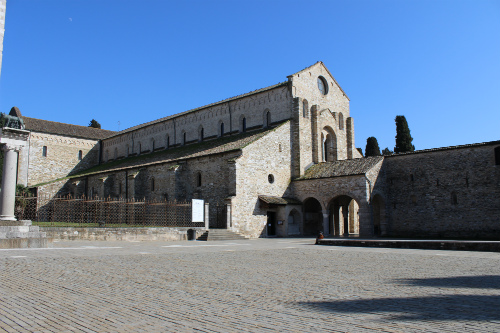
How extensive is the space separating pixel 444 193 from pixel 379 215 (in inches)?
237

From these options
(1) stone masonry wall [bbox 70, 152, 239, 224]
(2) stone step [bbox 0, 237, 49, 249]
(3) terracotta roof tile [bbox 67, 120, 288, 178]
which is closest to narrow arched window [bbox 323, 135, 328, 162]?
(3) terracotta roof tile [bbox 67, 120, 288, 178]

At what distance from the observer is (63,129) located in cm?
5234

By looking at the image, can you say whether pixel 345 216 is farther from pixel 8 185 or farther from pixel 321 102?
pixel 8 185

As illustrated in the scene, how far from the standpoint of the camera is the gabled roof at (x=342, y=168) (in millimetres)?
30203

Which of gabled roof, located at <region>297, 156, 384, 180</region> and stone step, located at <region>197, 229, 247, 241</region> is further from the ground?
gabled roof, located at <region>297, 156, 384, 180</region>

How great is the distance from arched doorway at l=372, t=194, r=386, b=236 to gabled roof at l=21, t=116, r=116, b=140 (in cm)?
3953

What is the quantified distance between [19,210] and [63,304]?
31916 mm

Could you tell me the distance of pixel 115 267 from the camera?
1075 centimetres

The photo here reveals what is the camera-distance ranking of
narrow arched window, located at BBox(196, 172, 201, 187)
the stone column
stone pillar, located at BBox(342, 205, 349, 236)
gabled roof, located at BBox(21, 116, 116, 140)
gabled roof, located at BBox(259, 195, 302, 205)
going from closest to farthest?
the stone column < gabled roof, located at BBox(259, 195, 302, 205) < narrow arched window, located at BBox(196, 172, 201, 187) < stone pillar, located at BBox(342, 205, 349, 236) < gabled roof, located at BBox(21, 116, 116, 140)

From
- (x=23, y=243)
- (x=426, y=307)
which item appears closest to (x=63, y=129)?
(x=23, y=243)

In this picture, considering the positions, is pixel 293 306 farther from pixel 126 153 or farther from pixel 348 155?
pixel 126 153

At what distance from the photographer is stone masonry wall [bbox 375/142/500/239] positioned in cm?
2700

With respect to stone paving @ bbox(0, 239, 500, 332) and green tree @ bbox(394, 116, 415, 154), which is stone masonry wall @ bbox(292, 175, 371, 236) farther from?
green tree @ bbox(394, 116, 415, 154)

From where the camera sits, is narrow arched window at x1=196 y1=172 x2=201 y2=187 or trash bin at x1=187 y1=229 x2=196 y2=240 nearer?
trash bin at x1=187 y1=229 x2=196 y2=240
